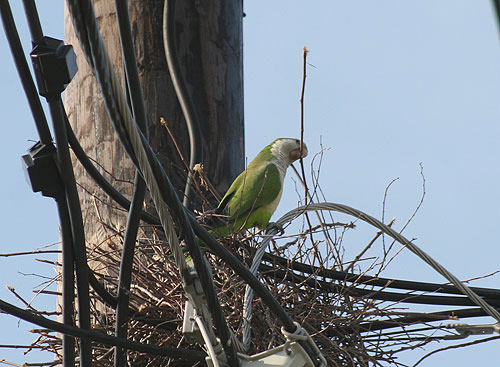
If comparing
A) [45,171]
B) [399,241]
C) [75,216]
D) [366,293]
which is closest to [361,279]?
[366,293]

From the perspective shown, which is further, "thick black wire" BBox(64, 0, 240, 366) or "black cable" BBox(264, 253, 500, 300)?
"black cable" BBox(264, 253, 500, 300)

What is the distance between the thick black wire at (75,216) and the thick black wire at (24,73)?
10cm

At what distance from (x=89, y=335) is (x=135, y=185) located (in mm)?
542

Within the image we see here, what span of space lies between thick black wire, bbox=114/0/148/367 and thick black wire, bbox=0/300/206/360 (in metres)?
0.11

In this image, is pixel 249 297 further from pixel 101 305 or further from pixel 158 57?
pixel 158 57

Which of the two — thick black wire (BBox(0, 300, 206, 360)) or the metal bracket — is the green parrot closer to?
thick black wire (BBox(0, 300, 206, 360))

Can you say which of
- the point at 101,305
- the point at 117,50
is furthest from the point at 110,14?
the point at 101,305

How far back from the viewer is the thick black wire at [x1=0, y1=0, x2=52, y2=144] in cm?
232

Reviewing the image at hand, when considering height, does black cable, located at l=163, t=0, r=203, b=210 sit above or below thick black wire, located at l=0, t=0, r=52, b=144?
above

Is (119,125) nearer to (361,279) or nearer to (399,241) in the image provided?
(399,241)

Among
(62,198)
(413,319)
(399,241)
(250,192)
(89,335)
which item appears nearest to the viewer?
(62,198)

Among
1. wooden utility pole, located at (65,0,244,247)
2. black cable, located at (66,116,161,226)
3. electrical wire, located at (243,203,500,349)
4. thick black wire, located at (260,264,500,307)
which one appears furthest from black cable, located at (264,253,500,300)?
black cable, located at (66,116,161,226)

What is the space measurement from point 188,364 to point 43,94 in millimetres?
1376

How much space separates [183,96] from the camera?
3965mm
